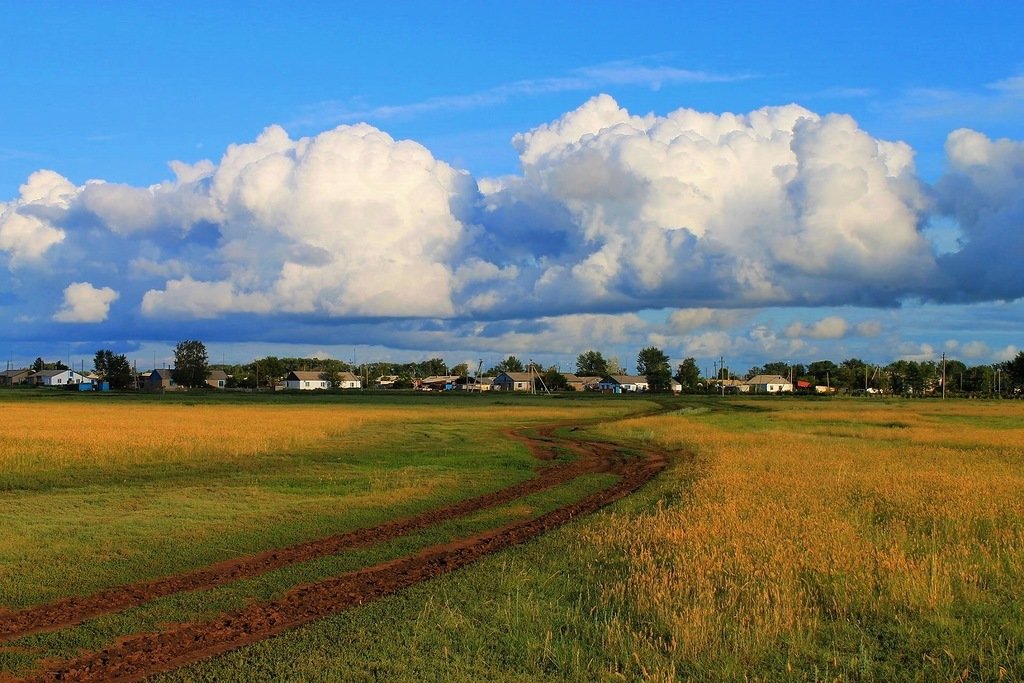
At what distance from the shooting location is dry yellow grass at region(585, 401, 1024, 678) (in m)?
11.6

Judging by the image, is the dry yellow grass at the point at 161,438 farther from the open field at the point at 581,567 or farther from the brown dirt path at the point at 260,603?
the brown dirt path at the point at 260,603

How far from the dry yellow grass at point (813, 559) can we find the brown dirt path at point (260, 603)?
2550 mm

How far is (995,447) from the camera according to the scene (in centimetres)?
4541

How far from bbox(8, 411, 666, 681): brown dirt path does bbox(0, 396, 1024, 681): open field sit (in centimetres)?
34

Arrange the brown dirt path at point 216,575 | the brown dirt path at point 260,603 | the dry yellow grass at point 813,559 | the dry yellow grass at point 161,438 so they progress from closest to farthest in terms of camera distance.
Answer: the brown dirt path at point 260,603 → the dry yellow grass at point 813,559 → the brown dirt path at point 216,575 → the dry yellow grass at point 161,438

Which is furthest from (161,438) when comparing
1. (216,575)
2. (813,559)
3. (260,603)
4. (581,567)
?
(813,559)

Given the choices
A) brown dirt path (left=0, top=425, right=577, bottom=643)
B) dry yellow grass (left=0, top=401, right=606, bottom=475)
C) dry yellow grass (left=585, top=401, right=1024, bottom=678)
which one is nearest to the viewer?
dry yellow grass (left=585, top=401, right=1024, bottom=678)

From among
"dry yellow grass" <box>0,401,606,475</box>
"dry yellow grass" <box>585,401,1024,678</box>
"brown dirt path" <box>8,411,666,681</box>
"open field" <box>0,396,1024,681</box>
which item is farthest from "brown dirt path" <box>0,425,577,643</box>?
"dry yellow grass" <box>0,401,606,475</box>

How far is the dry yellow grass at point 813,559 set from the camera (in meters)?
11.6

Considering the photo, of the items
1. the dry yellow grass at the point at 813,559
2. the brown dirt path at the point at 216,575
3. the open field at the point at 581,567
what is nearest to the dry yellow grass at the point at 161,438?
the open field at the point at 581,567

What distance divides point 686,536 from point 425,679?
8.33 m

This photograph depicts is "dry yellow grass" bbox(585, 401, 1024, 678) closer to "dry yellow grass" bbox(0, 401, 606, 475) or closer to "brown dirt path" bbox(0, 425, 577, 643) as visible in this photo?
"brown dirt path" bbox(0, 425, 577, 643)

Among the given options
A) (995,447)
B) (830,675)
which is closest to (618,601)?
(830,675)

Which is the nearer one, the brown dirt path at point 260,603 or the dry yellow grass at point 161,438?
the brown dirt path at point 260,603
